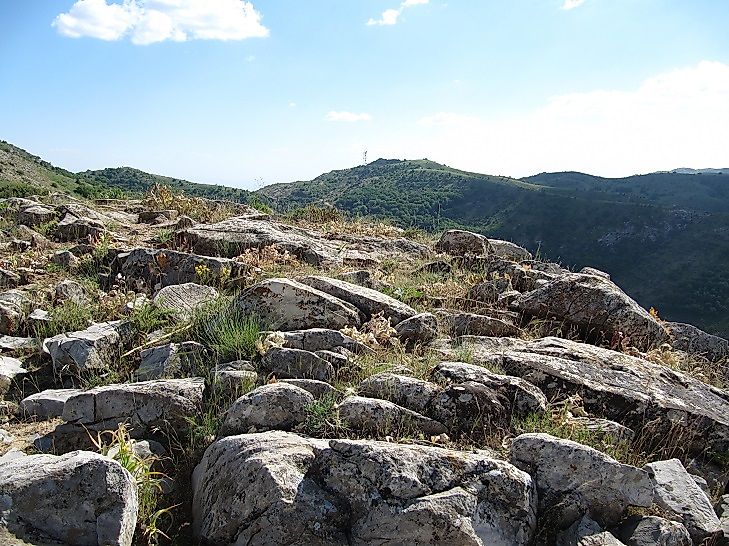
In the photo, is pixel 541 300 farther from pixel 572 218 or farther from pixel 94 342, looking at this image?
pixel 572 218

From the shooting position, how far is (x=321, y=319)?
5875mm

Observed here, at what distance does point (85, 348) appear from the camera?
529cm

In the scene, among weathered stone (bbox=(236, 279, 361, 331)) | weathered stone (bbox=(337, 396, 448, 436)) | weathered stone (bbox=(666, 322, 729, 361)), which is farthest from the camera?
weathered stone (bbox=(666, 322, 729, 361))

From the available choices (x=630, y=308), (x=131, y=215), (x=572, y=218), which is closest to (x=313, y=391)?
(x=630, y=308)

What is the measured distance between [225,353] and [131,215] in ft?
Result: 27.6

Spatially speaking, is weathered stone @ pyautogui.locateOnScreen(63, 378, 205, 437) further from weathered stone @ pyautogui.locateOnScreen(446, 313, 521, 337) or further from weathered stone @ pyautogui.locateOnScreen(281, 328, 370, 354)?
weathered stone @ pyautogui.locateOnScreen(446, 313, 521, 337)

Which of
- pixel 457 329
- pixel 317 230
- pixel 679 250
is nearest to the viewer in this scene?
pixel 457 329

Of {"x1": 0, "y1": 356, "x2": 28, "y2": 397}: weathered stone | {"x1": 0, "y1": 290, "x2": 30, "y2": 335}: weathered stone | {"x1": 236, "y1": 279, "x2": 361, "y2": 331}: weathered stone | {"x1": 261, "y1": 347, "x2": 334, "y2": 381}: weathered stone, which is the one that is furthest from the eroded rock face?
{"x1": 0, "y1": 290, "x2": 30, "y2": 335}: weathered stone

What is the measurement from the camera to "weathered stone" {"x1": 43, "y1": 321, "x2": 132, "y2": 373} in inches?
206

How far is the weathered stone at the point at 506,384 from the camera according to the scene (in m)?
4.45

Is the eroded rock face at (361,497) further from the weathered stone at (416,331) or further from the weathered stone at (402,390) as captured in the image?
the weathered stone at (416,331)

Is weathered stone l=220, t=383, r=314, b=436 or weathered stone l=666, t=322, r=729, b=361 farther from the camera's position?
weathered stone l=666, t=322, r=729, b=361

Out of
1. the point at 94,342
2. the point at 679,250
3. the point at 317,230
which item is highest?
the point at 317,230

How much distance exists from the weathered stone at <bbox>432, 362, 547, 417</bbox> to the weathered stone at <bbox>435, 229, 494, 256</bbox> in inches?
226
